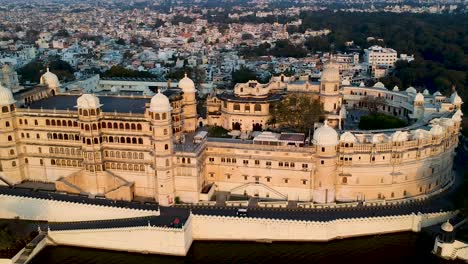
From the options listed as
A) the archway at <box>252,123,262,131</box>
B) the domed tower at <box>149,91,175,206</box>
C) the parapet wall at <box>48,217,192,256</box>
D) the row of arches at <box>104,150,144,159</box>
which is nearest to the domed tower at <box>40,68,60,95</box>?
the row of arches at <box>104,150,144,159</box>

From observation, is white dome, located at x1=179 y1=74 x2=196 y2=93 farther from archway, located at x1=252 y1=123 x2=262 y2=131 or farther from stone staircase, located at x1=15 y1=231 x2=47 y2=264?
stone staircase, located at x1=15 y1=231 x2=47 y2=264

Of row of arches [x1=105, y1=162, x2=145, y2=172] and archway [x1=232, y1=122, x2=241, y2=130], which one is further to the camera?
archway [x1=232, y1=122, x2=241, y2=130]

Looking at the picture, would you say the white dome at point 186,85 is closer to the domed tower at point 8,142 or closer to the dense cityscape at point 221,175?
the dense cityscape at point 221,175

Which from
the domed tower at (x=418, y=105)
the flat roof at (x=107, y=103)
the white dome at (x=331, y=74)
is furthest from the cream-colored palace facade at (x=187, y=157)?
the white dome at (x=331, y=74)

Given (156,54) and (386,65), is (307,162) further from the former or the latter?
(156,54)

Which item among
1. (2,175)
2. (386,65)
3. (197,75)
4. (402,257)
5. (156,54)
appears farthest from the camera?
(156,54)

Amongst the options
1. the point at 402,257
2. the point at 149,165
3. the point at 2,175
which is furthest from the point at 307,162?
the point at 2,175
